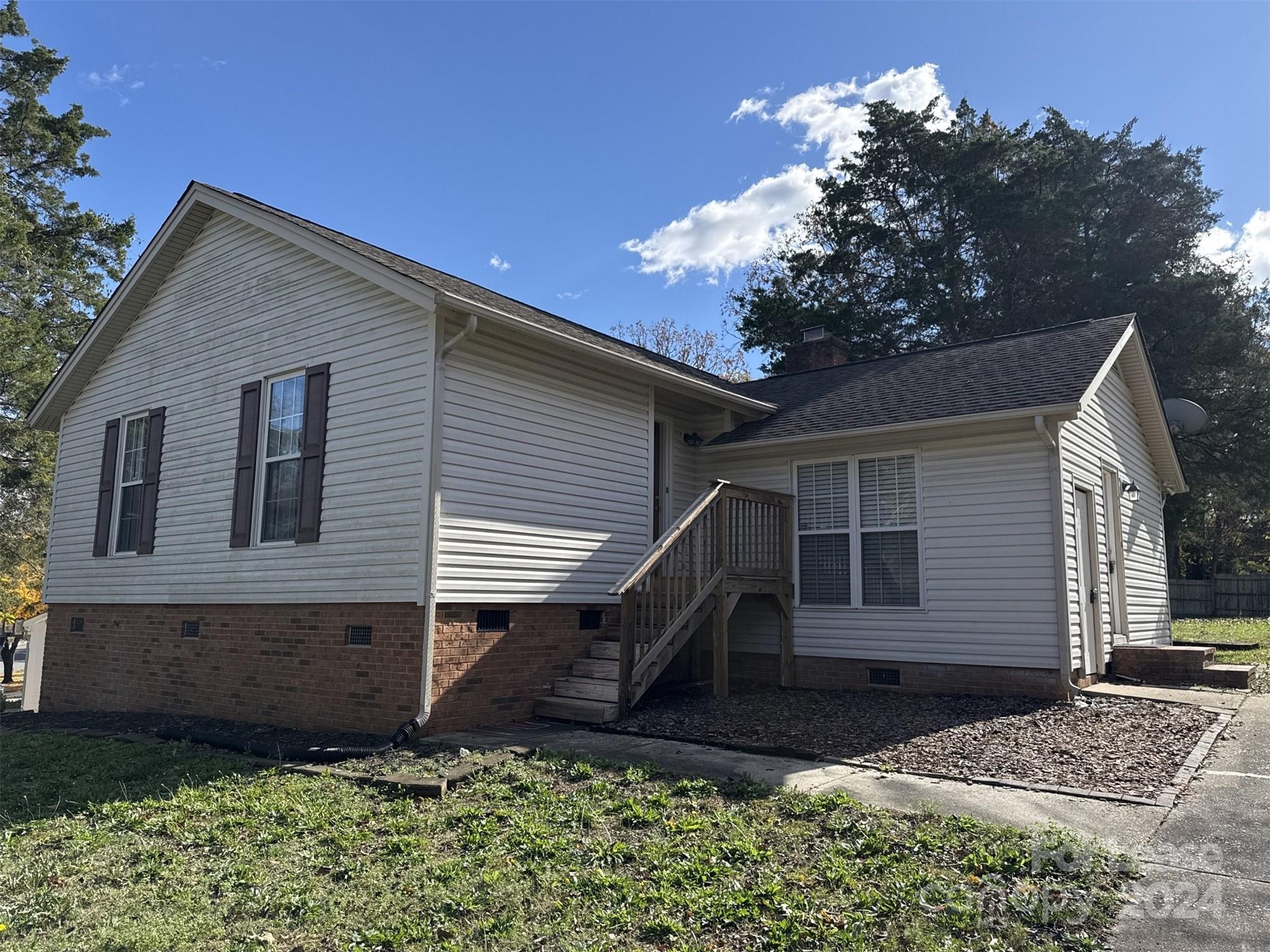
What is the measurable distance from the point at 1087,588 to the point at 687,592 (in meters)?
4.91

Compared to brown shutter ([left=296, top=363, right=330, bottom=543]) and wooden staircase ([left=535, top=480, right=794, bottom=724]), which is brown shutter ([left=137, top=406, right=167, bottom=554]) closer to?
brown shutter ([left=296, top=363, right=330, bottom=543])

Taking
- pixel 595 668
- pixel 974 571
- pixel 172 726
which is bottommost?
pixel 172 726

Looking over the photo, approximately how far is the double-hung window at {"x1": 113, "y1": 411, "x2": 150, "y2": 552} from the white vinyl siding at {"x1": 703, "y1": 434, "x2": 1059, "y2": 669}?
8879 mm

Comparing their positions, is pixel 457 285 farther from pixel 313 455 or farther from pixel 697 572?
pixel 697 572

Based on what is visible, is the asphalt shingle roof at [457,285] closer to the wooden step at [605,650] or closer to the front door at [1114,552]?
the wooden step at [605,650]

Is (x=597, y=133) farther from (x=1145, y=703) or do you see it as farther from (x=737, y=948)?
(x=737, y=948)

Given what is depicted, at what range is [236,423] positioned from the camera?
9844 millimetres

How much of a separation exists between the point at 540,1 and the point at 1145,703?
36.5 ft

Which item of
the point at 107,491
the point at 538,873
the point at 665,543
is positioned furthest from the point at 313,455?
the point at 538,873

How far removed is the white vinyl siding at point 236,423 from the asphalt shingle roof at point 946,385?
15.6 feet

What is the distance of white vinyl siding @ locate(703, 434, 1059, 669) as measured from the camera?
8945mm

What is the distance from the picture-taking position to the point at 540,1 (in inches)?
444

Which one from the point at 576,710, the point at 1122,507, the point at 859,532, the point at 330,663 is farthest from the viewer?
the point at 1122,507

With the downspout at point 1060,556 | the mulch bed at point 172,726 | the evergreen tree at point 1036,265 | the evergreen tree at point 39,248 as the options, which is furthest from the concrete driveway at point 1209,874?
the evergreen tree at point 39,248
